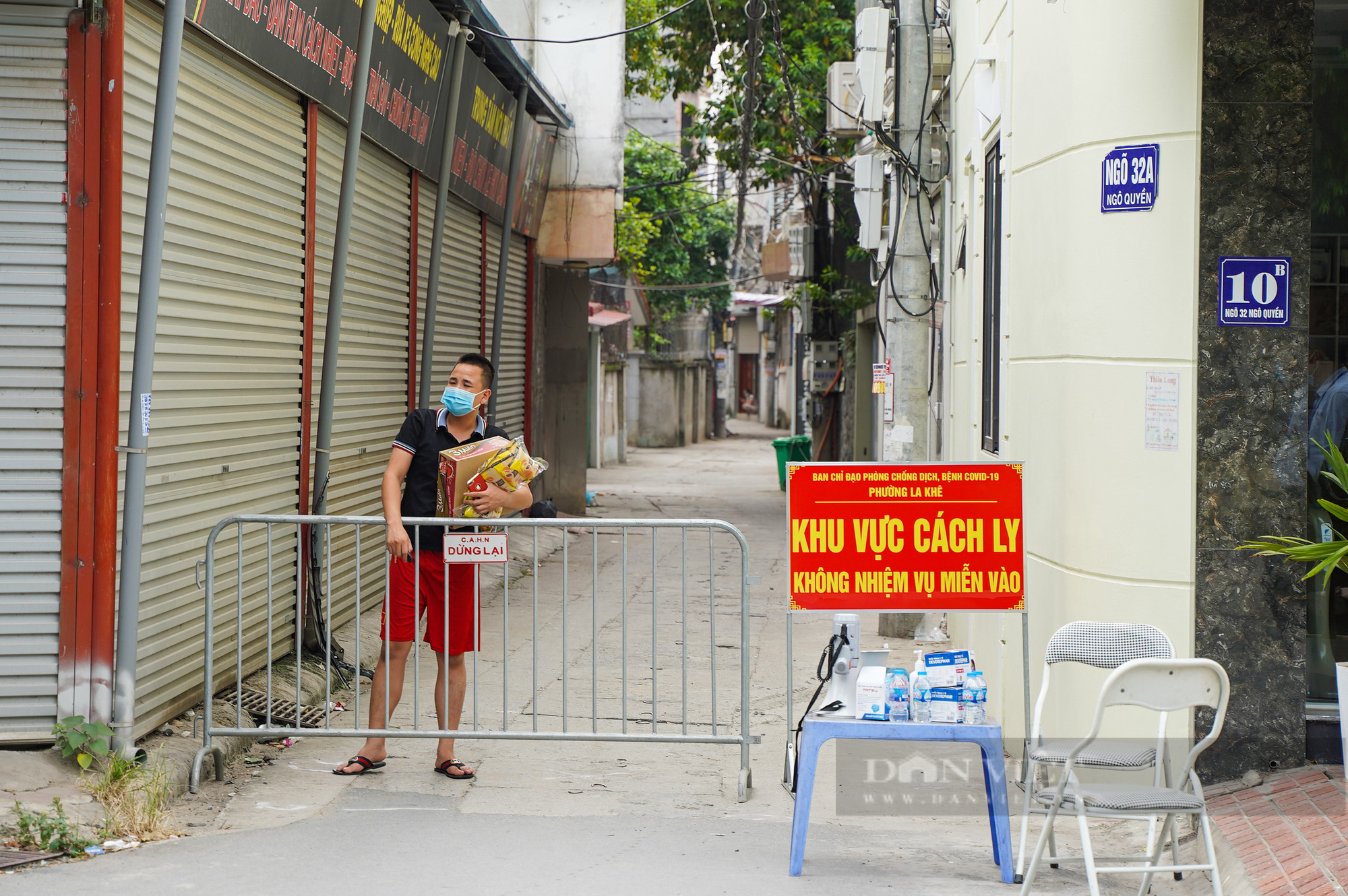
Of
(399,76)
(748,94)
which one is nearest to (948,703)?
(399,76)

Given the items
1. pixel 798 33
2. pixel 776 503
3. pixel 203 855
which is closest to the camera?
pixel 203 855

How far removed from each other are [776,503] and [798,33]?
713cm

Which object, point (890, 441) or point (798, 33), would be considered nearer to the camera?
point (890, 441)

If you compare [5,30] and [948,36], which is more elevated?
[948,36]

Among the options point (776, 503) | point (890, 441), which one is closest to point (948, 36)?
point (890, 441)

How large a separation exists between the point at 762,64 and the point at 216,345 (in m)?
13.5

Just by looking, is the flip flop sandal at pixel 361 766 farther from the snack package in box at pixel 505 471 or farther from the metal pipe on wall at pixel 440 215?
the metal pipe on wall at pixel 440 215

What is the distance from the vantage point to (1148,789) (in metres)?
4.20

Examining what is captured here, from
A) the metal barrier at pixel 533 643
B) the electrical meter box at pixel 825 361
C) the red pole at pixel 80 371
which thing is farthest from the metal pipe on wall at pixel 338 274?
the electrical meter box at pixel 825 361

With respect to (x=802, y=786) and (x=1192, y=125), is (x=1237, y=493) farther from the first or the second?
(x=802, y=786)

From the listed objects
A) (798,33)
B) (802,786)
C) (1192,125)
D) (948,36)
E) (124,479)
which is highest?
(798,33)

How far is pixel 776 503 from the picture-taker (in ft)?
67.2

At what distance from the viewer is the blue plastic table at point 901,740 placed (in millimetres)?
4602

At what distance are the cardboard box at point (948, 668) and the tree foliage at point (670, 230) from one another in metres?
17.8
